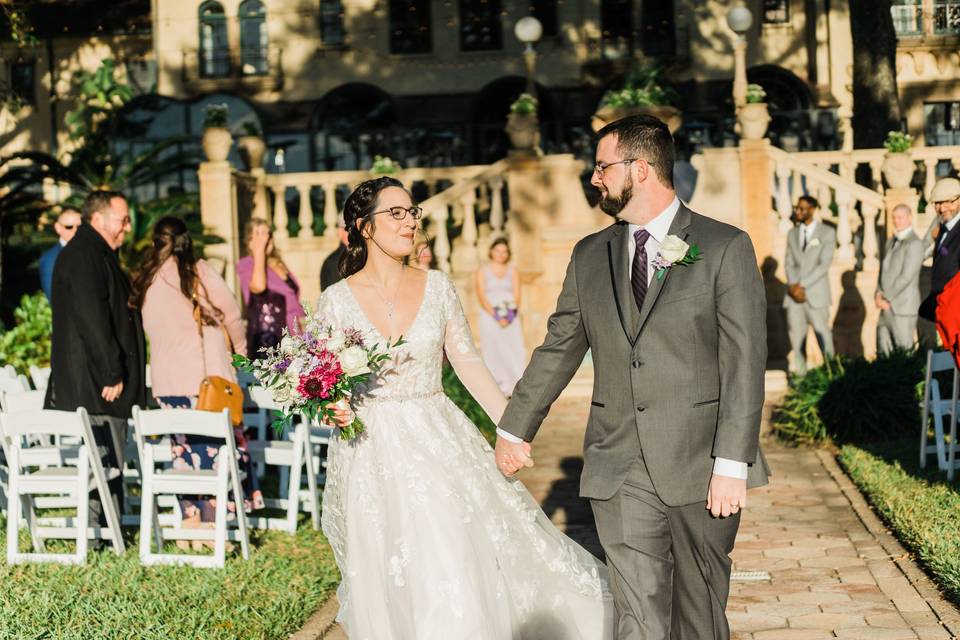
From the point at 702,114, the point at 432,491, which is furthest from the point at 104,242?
the point at 702,114

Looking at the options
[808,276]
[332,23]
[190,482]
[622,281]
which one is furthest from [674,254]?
[332,23]

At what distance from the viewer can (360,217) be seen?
5914 mm

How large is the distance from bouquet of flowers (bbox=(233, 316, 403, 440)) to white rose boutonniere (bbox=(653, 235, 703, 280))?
1.28m

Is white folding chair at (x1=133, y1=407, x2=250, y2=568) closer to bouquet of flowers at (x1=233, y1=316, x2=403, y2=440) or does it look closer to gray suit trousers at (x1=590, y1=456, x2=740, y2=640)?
bouquet of flowers at (x1=233, y1=316, x2=403, y2=440)

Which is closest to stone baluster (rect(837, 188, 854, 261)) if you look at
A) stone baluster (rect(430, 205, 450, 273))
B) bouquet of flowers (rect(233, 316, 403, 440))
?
stone baluster (rect(430, 205, 450, 273))

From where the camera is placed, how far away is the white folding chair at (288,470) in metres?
8.93

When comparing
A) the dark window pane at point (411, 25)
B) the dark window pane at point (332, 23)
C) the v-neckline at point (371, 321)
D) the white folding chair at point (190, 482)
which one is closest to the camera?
the v-neckline at point (371, 321)

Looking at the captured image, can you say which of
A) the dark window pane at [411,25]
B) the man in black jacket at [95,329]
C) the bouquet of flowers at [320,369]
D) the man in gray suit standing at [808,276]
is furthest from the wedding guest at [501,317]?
the dark window pane at [411,25]

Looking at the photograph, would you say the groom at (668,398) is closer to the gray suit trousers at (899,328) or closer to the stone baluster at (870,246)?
the gray suit trousers at (899,328)

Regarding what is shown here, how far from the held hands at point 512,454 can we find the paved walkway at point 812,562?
176 centimetres

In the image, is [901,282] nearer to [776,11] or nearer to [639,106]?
[639,106]

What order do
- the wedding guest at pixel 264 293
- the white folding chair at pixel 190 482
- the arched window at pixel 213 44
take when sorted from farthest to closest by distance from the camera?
the arched window at pixel 213 44 → the wedding guest at pixel 264 293 → the white folding chair at pixel 190 482

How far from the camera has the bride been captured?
5383 millimetres

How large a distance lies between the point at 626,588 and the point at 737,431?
2.29 ft
